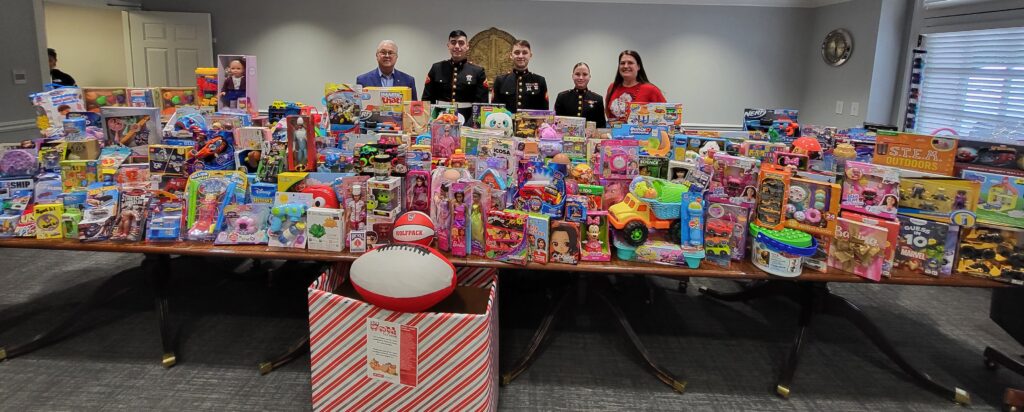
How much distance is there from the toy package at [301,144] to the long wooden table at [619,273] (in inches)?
16.2

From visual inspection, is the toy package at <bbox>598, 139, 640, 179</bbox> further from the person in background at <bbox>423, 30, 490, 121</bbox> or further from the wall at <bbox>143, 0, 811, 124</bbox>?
the wall at <bbox>143, 0, 811, 124</bbox>

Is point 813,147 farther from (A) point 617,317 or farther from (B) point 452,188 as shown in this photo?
(B) point 452,188

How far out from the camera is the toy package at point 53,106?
9.41 ft

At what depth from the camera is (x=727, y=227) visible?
225 centimetres

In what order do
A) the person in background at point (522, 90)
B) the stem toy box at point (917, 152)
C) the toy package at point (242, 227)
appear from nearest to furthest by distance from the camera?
the toy package at point (242, 227) → the stem toy box at point (917, 152) → the person in background at point (522, 90)

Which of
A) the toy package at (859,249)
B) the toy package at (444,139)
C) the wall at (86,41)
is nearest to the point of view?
the toy package at (859,249)

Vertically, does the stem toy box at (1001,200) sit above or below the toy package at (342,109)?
below

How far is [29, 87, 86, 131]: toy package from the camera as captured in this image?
2.87 meters

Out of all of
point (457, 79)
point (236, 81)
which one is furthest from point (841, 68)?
point (236, 81)

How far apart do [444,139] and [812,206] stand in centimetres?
165

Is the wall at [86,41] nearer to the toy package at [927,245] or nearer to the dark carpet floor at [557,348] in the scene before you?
the dark carpet floor at [557,348]

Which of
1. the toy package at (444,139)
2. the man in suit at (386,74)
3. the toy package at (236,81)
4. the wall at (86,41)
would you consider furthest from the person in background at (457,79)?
the wall at (86,41)

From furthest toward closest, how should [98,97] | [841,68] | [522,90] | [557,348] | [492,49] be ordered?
[492,49] < [841,68] < [522,90] < [98,97] < [557,348]

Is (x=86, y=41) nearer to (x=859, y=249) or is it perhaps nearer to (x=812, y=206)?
(x=812, y=206)
